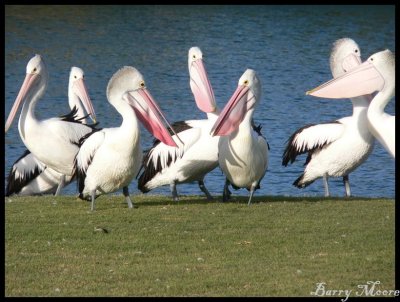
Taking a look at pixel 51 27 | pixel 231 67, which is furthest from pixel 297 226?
pixel 51 27

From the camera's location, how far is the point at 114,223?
902 centimetres

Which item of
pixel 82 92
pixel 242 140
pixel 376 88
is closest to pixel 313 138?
pixel 376 88

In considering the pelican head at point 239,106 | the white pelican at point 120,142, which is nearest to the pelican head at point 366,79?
the pelican head at point 239,106

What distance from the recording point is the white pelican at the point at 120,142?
31.6 feet

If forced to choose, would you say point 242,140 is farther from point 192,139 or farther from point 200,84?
point 200,84

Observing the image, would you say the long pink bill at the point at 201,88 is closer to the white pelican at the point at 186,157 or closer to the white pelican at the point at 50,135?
the white pelican at the point at 186,157

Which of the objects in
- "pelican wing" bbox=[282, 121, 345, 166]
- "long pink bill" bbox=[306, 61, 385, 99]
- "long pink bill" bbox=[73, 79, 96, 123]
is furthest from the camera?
"long pink bill" bbox=[73, 79, 96, 123]

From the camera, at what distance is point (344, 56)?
12.2 meters

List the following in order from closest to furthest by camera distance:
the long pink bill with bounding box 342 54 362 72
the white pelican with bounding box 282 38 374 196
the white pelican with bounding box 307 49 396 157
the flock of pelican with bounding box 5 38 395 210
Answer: the white pelican with bounding box 307 49 396 157, the flock of pelican with bounding box 5 38 395 210, the white pelican with bounding box 282 38 374 196, the long pink bill with bounding box 342 54 362 72

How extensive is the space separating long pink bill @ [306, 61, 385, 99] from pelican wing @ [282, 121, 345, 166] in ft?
4.70

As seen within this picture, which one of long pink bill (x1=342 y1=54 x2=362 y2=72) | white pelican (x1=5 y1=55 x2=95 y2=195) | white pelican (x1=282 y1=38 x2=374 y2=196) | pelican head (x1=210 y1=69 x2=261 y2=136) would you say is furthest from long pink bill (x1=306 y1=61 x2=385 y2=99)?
white pelican (x1=5 y1=55 x2=95 y2=195)

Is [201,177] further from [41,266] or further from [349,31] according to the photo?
[349,31]

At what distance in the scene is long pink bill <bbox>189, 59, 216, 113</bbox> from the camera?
1123 cm

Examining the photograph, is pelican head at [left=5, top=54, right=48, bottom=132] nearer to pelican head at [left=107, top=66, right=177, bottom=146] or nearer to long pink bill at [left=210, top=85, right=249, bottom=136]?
pelican head at [left=107, top=66, right=177, bottom=146]
